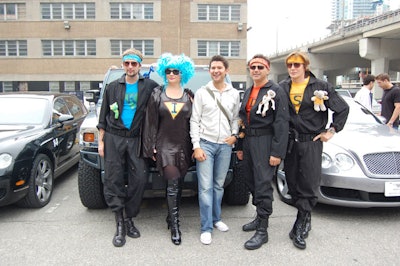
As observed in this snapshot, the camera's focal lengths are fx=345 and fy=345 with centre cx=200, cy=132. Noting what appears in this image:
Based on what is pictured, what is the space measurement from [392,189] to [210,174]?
1.98 meters

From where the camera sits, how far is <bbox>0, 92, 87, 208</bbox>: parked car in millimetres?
3896

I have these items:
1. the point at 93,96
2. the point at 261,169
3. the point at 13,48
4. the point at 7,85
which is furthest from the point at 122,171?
the point at 7,85

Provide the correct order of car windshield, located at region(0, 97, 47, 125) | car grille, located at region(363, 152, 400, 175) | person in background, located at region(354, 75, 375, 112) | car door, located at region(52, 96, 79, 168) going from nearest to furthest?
1. car grille, located at region(363, 152, 400, 175)
2. car windshield, located at region(0, 97, 47, 125)
3. car door, located at region(52, 96, 79, 168)
4. person in background, located at region(354, 75, 375, 112)

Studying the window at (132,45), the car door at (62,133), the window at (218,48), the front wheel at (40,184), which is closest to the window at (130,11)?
the window at (132,45)

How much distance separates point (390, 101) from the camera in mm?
Result: 6285

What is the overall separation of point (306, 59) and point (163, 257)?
2.26m

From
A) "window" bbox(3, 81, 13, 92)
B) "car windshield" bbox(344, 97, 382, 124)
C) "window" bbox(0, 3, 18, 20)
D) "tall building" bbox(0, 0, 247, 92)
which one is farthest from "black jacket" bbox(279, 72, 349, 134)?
"window" bbox(3, 81, 13, 92)

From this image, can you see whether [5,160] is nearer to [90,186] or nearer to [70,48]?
[90,186]

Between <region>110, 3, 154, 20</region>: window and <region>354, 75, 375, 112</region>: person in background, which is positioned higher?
<region>110, 3, 154, 20</region>: window

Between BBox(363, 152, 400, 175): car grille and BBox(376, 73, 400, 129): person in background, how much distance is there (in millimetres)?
2535

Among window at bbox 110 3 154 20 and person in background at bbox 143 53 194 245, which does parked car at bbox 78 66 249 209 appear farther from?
window at bbox 110 3 154 20

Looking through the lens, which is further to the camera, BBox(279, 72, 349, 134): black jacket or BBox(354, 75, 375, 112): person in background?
BBox(354, 75, 375, 112): person in background

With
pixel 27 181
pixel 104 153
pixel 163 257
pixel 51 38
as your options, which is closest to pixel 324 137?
pixel 163 257

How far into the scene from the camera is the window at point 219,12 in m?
29.4
